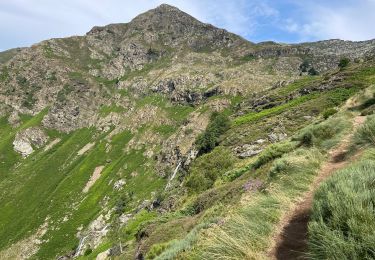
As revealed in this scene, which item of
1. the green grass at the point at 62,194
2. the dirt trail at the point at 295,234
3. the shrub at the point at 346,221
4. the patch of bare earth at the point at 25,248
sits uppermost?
the shrub at the point at 346,221

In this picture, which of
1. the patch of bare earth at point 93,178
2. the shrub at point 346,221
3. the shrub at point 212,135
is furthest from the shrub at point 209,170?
the patch of bare earth at point 93,178

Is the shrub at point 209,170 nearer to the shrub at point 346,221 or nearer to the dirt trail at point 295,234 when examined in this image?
the dirt trail at point 295,234

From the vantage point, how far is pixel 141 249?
29297 mm

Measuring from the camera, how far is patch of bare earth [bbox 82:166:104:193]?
17450 cm

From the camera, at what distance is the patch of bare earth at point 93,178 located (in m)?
174

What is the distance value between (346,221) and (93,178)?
18245cm

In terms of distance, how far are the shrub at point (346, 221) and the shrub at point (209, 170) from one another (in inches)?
1734

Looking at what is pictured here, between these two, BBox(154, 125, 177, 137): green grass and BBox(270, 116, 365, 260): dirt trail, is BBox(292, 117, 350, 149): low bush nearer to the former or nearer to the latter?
BBox(270, 116, 365, 260): dirt trail

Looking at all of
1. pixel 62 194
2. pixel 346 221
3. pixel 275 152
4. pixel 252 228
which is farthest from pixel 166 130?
pixel 346 221

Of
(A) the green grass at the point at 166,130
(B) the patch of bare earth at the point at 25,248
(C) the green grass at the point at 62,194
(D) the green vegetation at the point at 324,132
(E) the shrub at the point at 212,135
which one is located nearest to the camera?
(D) the green vegetation at the point at 324,132

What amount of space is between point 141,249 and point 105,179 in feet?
492

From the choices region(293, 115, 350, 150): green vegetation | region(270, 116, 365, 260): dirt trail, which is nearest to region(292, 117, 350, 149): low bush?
region(293, 115, 350, 150): green vegetation

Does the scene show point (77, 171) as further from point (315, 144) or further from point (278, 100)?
point (315, 144)

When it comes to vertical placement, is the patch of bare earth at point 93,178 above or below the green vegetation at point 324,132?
below
